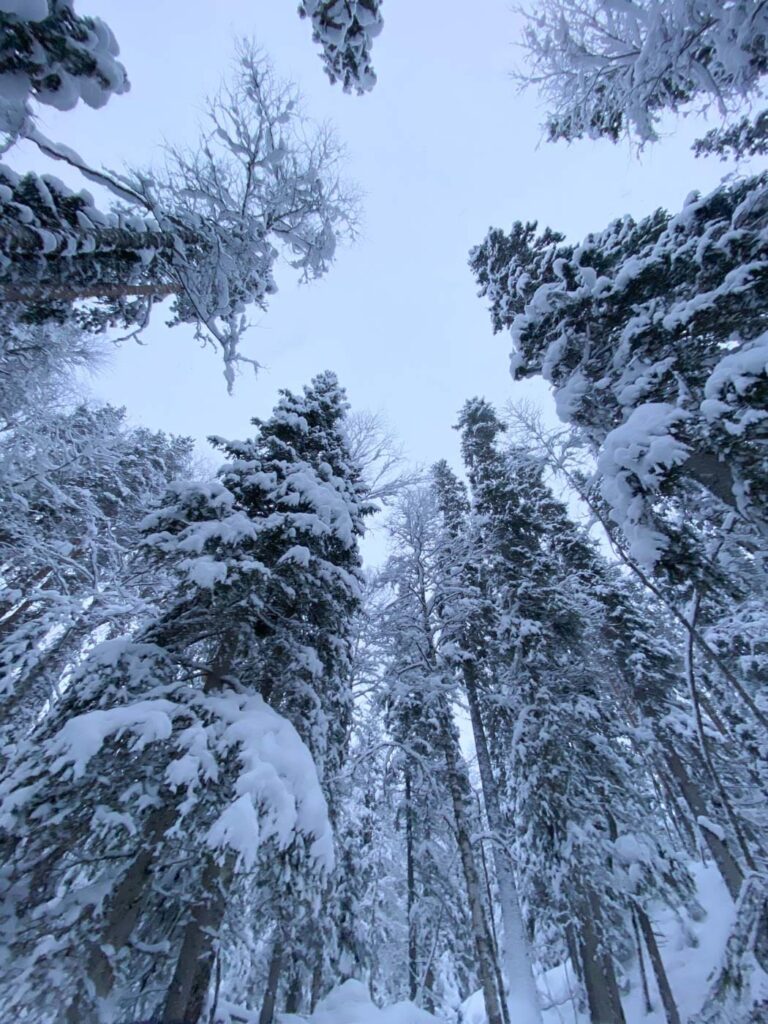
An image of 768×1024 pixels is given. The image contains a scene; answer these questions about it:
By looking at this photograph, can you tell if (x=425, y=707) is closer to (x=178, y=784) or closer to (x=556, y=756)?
(x=556, y=756)

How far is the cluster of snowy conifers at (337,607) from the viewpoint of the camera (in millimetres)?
4367

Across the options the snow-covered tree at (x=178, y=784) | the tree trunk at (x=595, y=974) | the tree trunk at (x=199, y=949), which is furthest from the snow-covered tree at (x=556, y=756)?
the tree trunk at (x=199, y=949)

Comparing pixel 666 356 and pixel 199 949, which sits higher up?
pixel 666 356

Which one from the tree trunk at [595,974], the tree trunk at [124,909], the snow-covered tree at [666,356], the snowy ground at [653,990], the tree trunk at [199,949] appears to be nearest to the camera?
the tree trunk at [124,909]

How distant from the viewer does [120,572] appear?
11.4m

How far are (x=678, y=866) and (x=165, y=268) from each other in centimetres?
1558

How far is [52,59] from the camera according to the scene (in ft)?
13.3

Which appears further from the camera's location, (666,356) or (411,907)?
(411,907)

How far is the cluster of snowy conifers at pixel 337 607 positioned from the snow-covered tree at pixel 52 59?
0.08 ft

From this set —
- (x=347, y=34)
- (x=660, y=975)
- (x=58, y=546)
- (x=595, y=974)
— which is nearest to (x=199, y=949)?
(x=58, y=546)

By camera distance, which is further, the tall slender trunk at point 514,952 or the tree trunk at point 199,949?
the tall slender trunk at point 514,952

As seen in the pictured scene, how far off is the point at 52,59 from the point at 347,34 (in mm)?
3271

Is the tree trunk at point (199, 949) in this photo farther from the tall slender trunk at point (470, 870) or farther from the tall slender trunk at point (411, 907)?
the tall slender trunk at point (411, 907)

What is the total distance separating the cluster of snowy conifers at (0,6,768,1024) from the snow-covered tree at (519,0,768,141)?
1.8 inches
